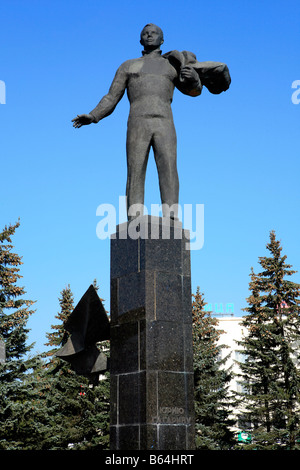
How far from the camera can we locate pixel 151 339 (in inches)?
307

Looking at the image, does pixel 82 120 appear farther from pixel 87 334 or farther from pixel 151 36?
pixel 87 334

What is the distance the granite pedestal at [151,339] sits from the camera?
7539 millimetres

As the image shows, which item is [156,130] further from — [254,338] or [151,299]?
[254,338]

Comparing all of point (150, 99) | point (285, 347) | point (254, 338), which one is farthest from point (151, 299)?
point (254, 338)

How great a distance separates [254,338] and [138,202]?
25.4 m

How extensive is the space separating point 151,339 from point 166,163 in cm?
271

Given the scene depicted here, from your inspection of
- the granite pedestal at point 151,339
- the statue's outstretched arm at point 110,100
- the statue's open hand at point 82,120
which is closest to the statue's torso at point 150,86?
the statue's outstretched arm at point 110,100

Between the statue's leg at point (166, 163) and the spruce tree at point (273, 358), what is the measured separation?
20.7 m

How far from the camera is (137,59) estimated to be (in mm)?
9422

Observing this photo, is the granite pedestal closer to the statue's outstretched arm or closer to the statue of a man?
the statue of a man

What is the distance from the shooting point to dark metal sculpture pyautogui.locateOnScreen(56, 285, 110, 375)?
28.4 ft

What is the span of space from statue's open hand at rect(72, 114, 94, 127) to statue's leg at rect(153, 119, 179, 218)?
1.09m

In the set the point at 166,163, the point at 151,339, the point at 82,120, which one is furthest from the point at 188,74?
the point at 151,339
